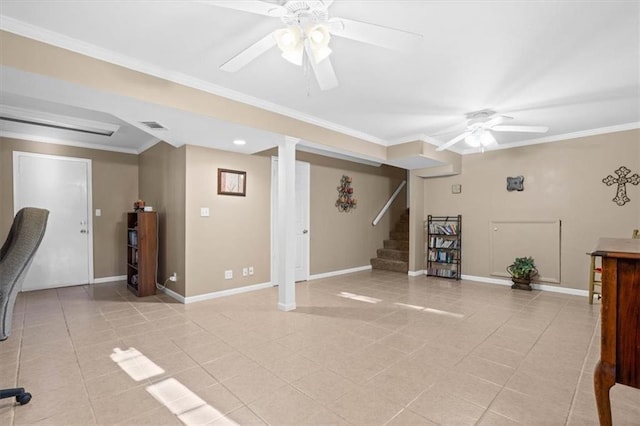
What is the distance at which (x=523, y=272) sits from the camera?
4.77 metres

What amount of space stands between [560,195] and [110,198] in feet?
24.4

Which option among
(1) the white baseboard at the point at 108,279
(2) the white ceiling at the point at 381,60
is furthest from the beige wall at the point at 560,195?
(1) the white baseboard at the point at 108,279

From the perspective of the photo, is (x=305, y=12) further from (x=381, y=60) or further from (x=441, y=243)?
(x=441, y=243)

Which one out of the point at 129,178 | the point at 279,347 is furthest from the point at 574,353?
the point at 129,178

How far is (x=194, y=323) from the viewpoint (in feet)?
10.6

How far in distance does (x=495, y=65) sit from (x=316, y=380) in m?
2.88

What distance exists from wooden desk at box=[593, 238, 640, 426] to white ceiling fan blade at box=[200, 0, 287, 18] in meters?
1.89

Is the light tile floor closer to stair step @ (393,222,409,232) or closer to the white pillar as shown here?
the white pillar

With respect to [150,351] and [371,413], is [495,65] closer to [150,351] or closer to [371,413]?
[371,413]

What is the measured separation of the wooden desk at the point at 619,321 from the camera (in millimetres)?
1191

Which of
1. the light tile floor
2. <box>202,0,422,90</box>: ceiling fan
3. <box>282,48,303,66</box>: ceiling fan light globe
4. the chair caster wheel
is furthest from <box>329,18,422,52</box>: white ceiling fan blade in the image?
the chair caster wheel

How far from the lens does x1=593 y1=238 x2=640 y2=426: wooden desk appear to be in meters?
1.19

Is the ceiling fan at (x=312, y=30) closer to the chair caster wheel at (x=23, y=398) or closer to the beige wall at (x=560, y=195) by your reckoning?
the chair caster wheel at (x=23, y=398)

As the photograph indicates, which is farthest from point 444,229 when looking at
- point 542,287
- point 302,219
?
point 302,219
